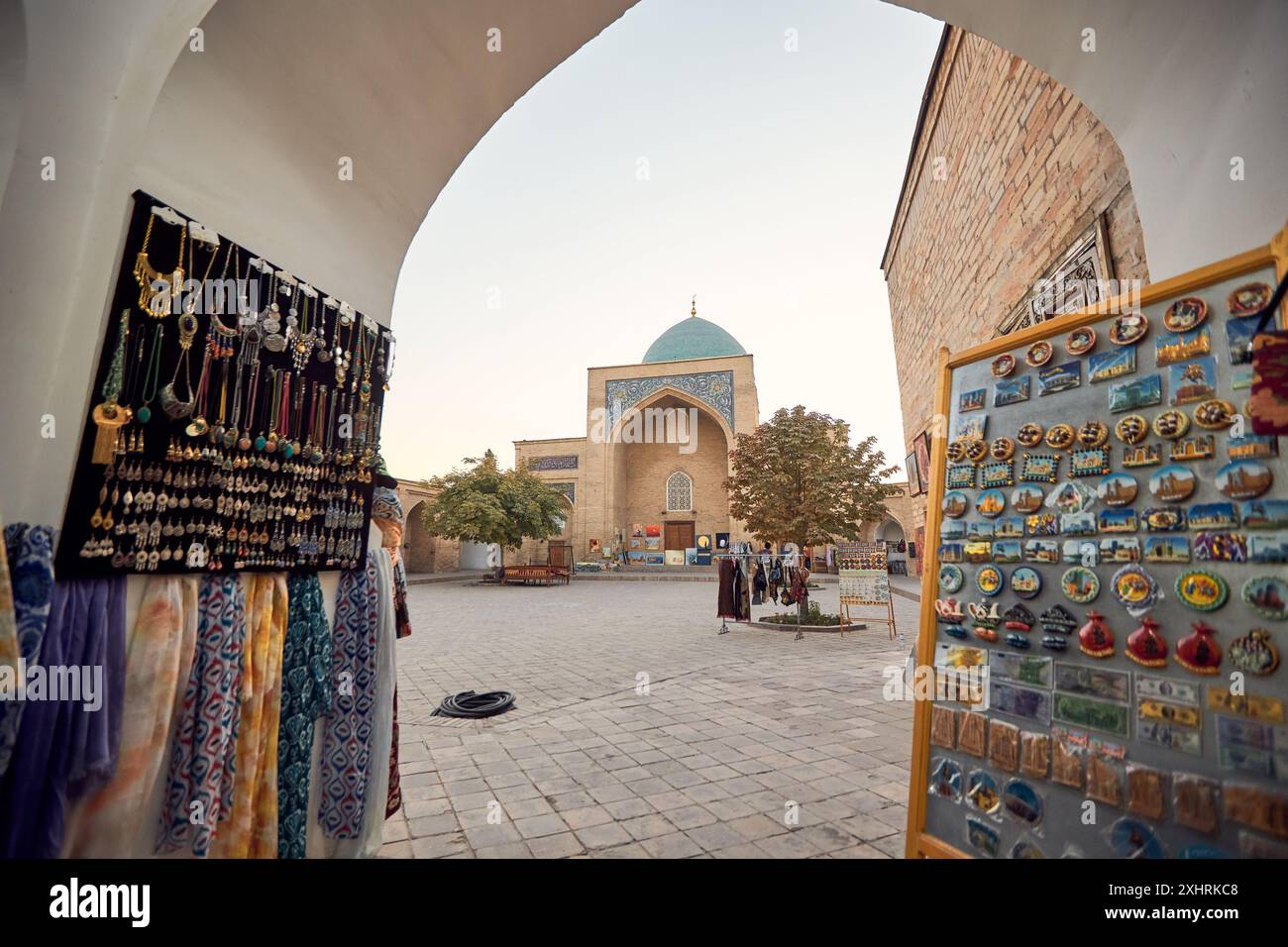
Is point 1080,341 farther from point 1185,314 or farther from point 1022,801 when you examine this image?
point 1022,801

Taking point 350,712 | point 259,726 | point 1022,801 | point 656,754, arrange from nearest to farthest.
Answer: point 1022,801 < point 259,726 < point 350,712 < point 656,754

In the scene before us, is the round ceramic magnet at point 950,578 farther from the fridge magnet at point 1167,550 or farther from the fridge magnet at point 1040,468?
the fridge magnet at point 1167,550

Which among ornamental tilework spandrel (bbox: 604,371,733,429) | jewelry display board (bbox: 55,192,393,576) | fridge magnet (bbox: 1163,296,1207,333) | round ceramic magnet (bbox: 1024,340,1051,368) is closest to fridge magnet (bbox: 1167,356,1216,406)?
fridge magnet (bbox: 1163,296,1207,333)

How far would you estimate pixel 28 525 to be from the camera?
1.33 metres

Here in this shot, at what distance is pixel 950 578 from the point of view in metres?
1.96

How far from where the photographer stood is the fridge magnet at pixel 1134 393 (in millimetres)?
1584

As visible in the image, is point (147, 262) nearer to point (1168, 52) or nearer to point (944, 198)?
point (1168, 52)

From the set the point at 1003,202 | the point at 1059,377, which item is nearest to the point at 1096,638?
the point at 1059,377

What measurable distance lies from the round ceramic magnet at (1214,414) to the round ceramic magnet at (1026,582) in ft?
2.01

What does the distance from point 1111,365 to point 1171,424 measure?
0.89 feet

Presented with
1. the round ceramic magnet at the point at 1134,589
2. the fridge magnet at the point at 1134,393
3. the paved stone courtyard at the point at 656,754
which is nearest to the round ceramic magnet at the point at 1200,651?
the round ceramic magnet at the point at 1134,589

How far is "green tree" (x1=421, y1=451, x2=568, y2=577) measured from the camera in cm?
1880

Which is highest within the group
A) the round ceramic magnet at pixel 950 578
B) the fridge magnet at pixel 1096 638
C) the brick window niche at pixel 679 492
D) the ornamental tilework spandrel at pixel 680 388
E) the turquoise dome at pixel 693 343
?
the turquoise dome at pixel 693 343

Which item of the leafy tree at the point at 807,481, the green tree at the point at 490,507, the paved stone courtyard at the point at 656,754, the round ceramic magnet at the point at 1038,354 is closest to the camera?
the round ceramic magnet at the point at 1038,354
